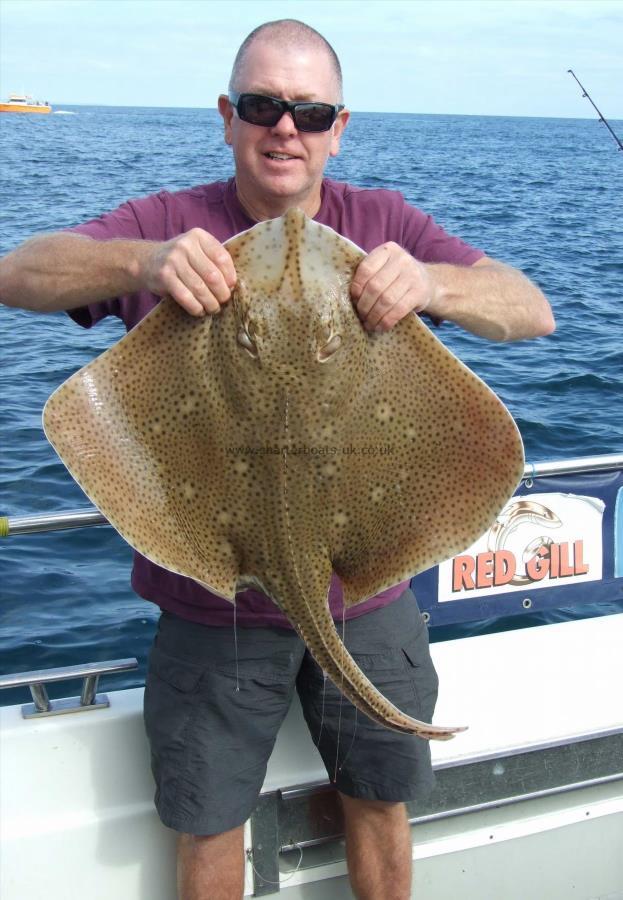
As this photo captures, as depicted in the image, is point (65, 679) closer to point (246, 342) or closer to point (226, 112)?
point (246, 342)

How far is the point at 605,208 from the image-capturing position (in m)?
33.5

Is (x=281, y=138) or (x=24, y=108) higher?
(x=24, y=108)

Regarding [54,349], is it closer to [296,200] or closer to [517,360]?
[517,360]

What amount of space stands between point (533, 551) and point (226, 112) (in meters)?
2.11

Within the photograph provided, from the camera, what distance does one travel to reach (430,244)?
2939 millimetres

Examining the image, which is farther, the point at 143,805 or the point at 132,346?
the point at 143,805

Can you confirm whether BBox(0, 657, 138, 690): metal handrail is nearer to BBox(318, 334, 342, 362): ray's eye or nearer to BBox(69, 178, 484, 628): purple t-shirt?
BBox(69, 178, 484, 628): purple t-shirt

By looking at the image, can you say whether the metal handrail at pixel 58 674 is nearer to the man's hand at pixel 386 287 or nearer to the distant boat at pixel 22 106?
the man's hand at pixel 386 287

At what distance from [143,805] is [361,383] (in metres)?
1.61

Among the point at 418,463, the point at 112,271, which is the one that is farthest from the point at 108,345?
the point at 418,463

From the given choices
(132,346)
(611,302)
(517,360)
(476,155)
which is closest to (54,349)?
(517,360)

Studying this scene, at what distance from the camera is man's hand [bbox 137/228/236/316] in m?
2.16

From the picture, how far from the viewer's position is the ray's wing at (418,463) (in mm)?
2324

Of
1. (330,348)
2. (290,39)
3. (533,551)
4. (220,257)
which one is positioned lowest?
(533,551)
